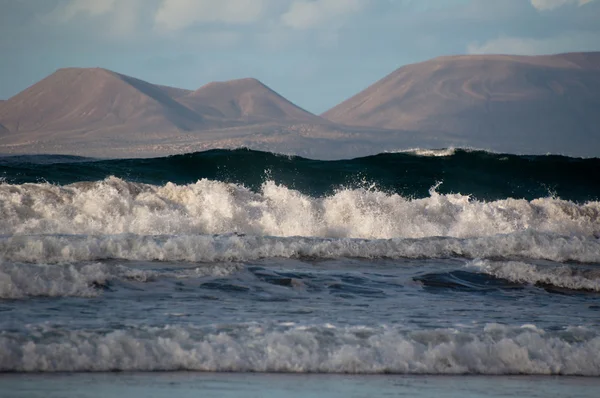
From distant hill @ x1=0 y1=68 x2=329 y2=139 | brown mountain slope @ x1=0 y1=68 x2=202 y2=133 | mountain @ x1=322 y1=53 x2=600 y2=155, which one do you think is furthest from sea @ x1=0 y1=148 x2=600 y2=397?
brown mountain slope @ x1=0 y1=68 x2=202 y2=133

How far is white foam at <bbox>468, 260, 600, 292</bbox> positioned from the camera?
448 inches

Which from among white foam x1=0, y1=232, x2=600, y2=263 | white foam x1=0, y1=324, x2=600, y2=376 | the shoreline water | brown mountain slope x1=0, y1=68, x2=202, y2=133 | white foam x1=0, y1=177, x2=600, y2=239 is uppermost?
brown mountain slope x1=0, y1=68, x2=202, y2=133

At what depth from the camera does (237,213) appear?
1756 cm

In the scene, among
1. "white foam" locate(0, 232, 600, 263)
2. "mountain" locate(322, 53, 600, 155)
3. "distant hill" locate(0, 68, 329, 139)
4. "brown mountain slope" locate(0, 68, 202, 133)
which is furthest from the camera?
"brown mountain slope" locate(0, 68, 202, 133)

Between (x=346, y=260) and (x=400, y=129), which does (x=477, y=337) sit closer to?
(x=346, y=260)

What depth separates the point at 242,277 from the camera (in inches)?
400

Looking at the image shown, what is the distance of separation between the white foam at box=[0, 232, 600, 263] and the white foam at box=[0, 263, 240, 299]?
1926 mm

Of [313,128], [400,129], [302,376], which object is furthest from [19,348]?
[400,129]

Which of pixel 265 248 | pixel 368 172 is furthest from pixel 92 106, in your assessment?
pixel 265 248

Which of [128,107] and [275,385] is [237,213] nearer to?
[275,385]

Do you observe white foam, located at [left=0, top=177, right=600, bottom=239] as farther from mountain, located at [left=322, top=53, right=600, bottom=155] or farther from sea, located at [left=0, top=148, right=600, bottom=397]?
mountain, located at [left=322, top=53, right=600, bottom=155]

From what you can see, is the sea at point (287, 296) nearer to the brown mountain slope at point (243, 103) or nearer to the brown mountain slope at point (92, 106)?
the brown mountain slope at point (92, 106)

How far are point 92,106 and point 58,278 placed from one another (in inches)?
3416

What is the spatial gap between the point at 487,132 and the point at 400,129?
27.3 ft
